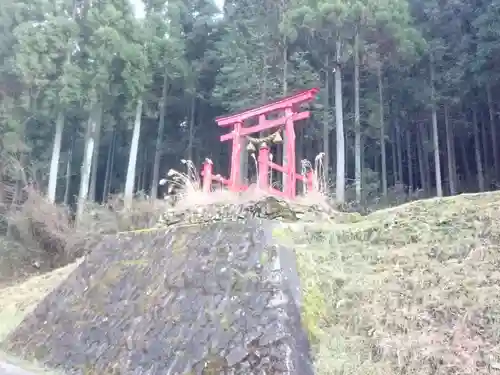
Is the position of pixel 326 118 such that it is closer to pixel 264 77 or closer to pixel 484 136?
pixel 264 77

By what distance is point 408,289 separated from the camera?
147 inches

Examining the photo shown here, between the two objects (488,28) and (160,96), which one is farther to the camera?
(160,96)

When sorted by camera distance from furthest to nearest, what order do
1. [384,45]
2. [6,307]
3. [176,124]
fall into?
[176,124], [384,45], [6,307]

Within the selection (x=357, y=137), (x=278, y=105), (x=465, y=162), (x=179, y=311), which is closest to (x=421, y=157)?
(x=465, y=162)

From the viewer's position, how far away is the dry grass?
10.3 ft

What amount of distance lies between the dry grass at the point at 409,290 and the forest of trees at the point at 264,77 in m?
7.46

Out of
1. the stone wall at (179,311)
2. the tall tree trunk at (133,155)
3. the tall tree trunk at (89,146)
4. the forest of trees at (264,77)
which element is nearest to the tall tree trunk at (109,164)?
the forest of trees at (264,77)

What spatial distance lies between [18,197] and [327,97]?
9628 mm

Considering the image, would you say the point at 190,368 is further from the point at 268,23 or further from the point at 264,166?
the point at 268,23

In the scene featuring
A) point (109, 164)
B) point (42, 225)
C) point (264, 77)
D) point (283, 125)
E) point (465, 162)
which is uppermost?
point (264, 77)

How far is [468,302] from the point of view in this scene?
339 centimetres

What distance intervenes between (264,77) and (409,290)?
408 inches

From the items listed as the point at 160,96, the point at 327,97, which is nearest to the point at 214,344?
the point at 327,97

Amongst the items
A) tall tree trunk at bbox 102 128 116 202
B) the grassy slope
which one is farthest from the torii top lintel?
tall tree trunk at bbox 102 128 116 202
